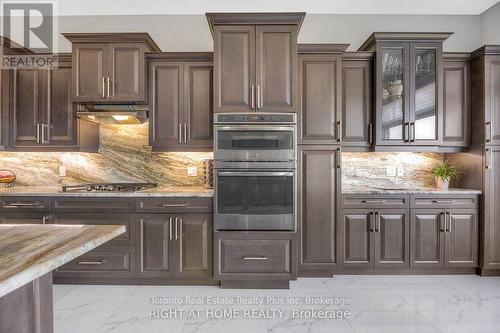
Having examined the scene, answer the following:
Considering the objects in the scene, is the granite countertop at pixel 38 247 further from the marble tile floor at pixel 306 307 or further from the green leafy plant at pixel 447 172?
the green leafy plant at pixel 447 172

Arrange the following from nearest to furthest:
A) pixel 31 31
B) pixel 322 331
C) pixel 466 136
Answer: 1. pixel 322 331
2. pixel 466 136
3. pixel 31 31

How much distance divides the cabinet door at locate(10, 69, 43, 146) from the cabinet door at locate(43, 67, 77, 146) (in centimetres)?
8

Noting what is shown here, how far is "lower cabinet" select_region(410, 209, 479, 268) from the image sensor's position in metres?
3.03

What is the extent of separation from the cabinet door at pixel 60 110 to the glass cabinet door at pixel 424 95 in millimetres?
3787

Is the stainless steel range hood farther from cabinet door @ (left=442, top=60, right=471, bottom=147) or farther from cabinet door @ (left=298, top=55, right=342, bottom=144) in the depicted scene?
cabinet door @ (left=442, top=60, right=471, bottom=147)

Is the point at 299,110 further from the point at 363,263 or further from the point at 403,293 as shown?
the point at 403,293

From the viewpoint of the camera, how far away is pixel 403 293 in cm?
267

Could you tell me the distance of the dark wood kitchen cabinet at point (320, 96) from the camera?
294 centimetres

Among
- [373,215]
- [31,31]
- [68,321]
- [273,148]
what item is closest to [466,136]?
→ [373,215]

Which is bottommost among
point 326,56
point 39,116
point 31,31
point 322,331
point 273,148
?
point 322,331

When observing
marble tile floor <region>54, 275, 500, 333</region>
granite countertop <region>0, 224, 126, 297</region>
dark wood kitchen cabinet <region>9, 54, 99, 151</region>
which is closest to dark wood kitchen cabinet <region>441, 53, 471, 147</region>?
marble tile floor <region>54, 275, 500, 333</region>

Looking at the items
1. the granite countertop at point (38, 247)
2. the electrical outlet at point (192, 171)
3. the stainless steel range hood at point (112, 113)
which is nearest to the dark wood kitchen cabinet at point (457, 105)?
the electrical outlet at point (192, 171)

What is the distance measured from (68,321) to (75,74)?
235cm

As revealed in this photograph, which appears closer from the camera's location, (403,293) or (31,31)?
(403,293)
